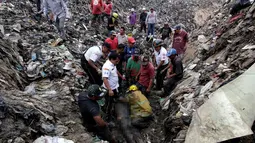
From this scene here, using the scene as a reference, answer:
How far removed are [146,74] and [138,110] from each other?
1299 mm

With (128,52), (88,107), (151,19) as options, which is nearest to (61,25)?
(128,52)

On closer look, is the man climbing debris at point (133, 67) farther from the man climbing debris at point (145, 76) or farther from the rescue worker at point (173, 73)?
the rescue worker at point (173, 73)

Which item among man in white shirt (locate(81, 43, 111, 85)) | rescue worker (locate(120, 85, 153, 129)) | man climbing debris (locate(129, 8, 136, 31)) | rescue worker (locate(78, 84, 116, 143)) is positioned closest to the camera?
rescue worker (locate(78, 84, 116, 143))

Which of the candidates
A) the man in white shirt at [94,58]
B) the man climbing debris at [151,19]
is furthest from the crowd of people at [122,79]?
the man climbing debris at [151,19]

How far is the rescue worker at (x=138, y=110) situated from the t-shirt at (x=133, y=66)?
1.14 meters

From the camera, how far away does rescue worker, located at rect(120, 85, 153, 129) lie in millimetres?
5602

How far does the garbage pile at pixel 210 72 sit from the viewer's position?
4844 mm

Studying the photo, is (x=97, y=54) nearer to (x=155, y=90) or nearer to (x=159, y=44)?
(x=159, y=44)

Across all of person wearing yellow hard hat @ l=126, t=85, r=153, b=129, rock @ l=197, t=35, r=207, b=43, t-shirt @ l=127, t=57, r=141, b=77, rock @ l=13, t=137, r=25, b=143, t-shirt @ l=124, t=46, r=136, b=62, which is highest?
t-shirt @ l=124, t=46, r=136, b=62

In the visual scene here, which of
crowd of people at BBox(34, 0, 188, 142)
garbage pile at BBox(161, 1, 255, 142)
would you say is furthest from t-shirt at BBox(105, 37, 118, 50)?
garbage pile at BBox(161, 1, 255, 142)

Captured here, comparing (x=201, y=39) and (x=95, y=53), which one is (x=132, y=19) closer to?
(x=201, y=39)

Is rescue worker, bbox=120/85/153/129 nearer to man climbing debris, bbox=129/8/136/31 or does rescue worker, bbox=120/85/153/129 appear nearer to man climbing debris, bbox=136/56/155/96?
man climbing debris, bbox=136/56/155/96

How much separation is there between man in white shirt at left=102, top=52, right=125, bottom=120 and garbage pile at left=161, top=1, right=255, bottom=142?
1274 mm

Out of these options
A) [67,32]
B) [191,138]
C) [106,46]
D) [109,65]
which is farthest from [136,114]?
[67,32]
